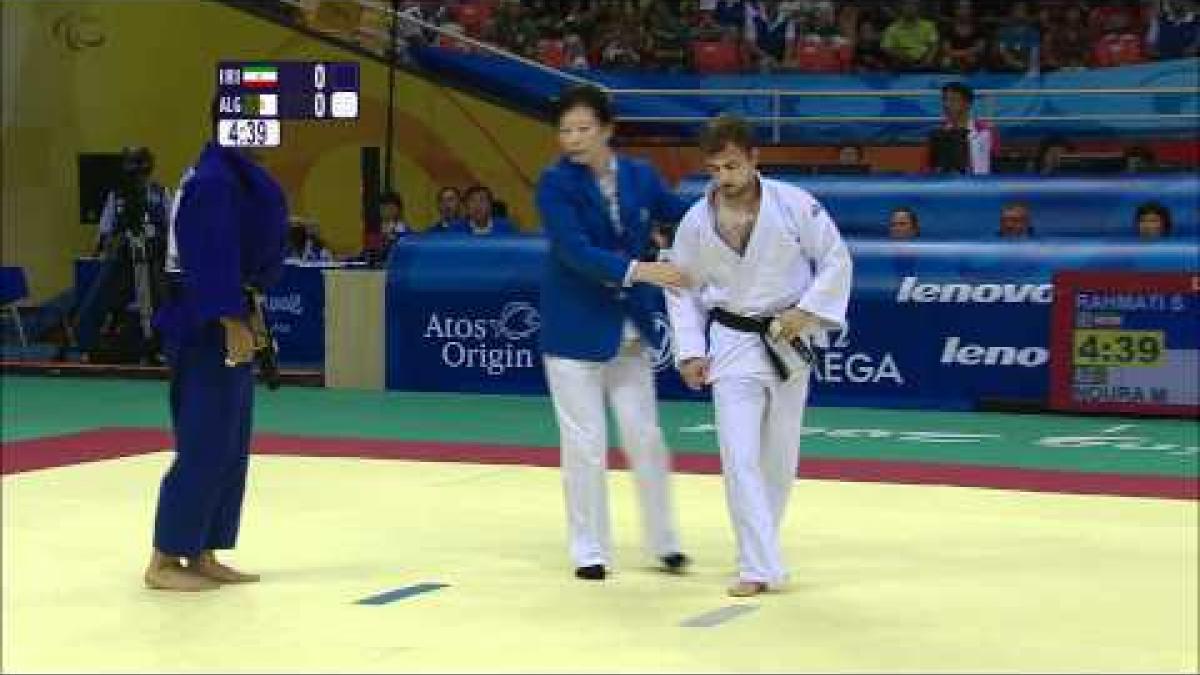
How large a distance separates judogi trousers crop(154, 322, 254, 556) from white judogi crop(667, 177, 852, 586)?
5.51 ft

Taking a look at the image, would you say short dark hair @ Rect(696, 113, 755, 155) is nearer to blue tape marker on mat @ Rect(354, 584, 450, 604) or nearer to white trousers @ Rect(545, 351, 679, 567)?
white trousers @ Rect(545, 351, 679, 567)

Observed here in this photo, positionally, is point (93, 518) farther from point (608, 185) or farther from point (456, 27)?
point (456, 27)

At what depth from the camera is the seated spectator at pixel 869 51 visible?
799 inches

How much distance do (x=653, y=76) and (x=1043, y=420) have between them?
8015 millimetres

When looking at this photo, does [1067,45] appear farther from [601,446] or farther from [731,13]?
[601,446]

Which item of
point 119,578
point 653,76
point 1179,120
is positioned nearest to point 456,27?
point 653,76

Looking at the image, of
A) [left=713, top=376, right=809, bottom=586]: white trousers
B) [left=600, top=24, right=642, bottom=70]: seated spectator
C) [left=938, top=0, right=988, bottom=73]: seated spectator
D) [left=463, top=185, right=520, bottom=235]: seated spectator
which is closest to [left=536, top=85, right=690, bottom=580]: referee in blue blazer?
[left=713, top=376, right=809, bottom=586]: white trousers

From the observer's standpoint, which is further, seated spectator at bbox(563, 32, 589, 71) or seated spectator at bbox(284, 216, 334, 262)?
seated spectator at bbox(563, 32, 589, 71)

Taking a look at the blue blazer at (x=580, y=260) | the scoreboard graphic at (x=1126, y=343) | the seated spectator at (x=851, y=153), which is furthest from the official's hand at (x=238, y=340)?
the seated spectator at (x=851, y=153)

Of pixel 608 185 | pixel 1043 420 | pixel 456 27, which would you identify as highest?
pixel 456 27

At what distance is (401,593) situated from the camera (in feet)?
23.4

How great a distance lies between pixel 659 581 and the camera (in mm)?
7418

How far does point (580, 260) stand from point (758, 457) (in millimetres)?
988

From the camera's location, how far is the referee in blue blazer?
7398mm
